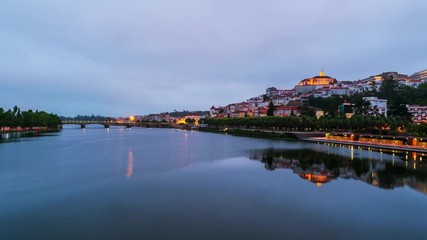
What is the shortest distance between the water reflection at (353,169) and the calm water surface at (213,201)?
0.20ft

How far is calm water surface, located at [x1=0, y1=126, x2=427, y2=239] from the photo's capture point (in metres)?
9.14

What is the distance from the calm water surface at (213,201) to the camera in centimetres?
914

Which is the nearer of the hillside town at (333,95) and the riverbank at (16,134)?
the riverbank at (16,134)

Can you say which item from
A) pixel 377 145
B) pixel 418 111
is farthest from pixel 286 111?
pixel 377 145

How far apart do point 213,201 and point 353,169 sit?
11.5 meters

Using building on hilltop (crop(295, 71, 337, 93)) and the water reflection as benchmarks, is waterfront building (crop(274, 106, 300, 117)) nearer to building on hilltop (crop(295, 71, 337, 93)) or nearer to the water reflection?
building on hilltop (crop(295, 71, 337, 93))

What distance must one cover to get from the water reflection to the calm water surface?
2.4 inches

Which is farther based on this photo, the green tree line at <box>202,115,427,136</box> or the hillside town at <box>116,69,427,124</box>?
the hillside town at <box>116,69,427,124</box>

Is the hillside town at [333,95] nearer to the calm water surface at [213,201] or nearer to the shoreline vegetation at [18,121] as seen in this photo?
the calm water surface at [213,201]

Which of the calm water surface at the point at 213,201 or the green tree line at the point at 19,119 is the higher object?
the green tree line at the point at 19,119

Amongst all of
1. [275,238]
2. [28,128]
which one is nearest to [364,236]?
[275,238]

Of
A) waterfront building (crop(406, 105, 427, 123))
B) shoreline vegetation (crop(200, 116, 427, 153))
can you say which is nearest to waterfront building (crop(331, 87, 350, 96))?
waterfront building (crop(406, 105, 427, 123))

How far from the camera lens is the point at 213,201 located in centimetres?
1218

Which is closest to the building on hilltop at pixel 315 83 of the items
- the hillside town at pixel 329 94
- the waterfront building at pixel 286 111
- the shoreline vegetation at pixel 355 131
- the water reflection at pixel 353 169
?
the hillside town at pixel 329 94
